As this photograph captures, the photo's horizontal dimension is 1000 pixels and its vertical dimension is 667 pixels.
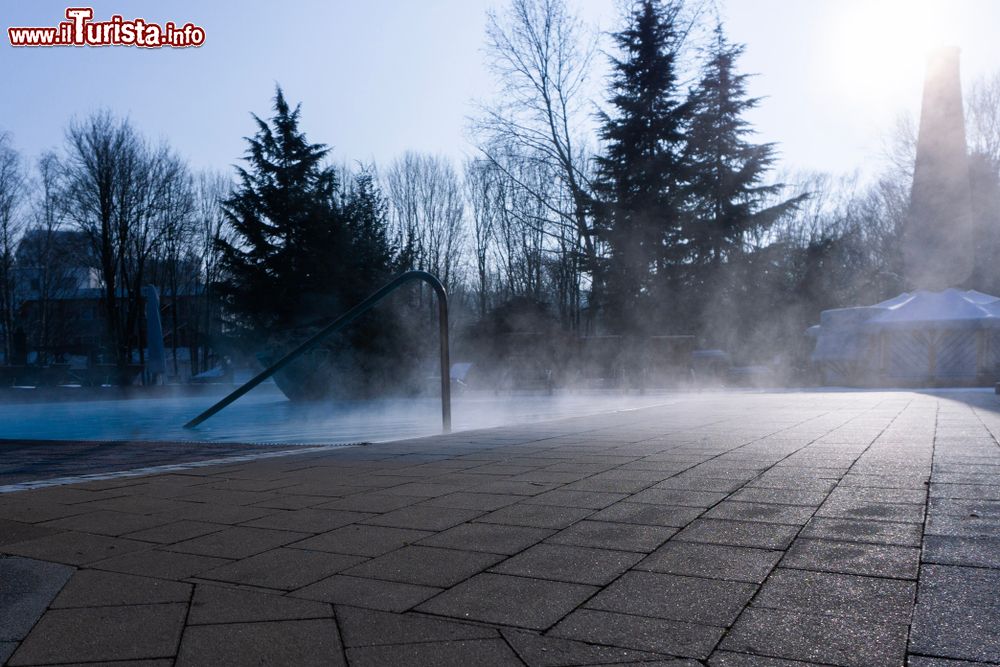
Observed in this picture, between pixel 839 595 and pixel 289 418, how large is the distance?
11.9m

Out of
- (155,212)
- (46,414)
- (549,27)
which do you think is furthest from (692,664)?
(155,212)

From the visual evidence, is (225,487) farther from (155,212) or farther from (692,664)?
(155,212)

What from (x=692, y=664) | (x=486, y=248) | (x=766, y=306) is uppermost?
(x=486, y=248)

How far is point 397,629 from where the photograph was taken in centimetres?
193

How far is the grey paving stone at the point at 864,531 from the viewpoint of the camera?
2.59 m

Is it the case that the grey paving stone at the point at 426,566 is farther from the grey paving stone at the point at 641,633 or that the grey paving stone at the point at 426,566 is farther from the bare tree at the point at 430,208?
the bare tree at the point at 430,208

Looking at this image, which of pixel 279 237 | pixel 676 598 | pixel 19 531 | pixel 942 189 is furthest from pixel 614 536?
pixel 942 189

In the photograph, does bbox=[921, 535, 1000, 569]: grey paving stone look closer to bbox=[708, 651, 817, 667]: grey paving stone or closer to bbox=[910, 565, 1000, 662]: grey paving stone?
bbox=[910, 565, 1000, 662]: grey paving stone

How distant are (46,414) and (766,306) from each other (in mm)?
22426

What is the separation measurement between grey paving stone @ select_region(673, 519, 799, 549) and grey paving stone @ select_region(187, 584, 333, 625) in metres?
1.24

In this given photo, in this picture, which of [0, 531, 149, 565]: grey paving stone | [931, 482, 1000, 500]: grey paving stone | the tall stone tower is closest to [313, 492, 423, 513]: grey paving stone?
[0, 531, 149, 565]: grey paving stone

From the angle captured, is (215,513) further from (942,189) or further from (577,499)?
(942,189)

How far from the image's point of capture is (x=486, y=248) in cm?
3556

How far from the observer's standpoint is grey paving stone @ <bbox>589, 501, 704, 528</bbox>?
116 inches
